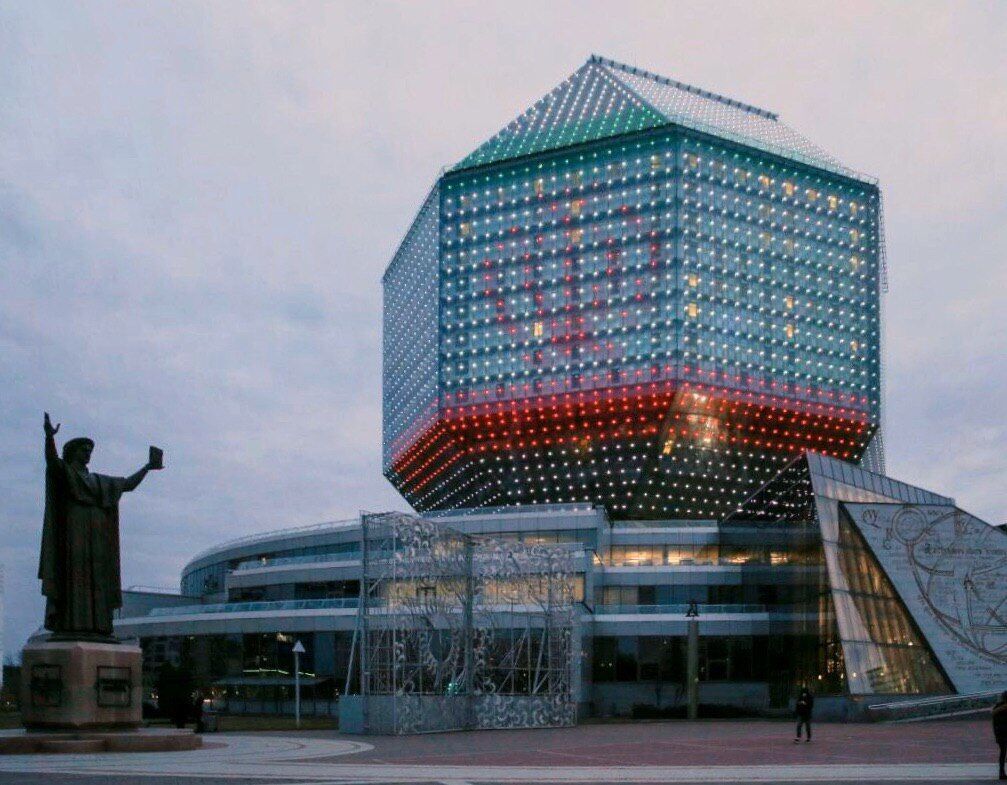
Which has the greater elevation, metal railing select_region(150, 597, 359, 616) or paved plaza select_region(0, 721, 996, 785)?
metal railing select_region(150, 597, 359, 616)

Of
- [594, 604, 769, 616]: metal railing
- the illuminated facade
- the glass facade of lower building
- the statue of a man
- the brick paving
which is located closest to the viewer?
the statue of a man

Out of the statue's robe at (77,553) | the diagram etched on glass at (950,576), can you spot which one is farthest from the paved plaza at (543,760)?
the diagram etched on glass at (950,576)

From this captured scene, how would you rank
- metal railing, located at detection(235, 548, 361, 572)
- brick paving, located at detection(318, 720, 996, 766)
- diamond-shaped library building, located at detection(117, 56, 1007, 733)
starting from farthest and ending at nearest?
metal railing, located at detection(235, 548, 361, 572), diamond-shaped library building, located at detection(117, 56, 1007, 733), brick paving, located at detection(318, 720, 996, 766)

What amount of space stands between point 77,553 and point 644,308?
3871 inches

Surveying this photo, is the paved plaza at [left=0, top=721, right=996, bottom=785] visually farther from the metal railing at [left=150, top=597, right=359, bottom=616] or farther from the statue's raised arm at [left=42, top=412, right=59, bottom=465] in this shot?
the metal railing at [left=150, top=597, right=359, bottom=616]

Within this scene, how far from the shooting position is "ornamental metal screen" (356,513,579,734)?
151 ft

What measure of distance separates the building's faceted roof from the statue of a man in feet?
339

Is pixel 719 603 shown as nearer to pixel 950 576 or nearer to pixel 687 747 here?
pixel 950 576

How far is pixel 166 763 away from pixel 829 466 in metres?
51.3

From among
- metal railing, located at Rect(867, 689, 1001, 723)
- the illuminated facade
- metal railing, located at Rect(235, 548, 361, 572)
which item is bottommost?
metal railing, located at Rect(867, 689, 1001, 723)

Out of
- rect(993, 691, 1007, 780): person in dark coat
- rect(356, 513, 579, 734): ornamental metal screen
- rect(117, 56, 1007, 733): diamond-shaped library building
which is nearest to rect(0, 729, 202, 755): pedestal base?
rect(356, 513, 579, 734): ornamental metal screen

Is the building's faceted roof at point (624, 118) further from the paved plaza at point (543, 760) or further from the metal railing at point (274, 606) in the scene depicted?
the paved plaza at point (543, 760)

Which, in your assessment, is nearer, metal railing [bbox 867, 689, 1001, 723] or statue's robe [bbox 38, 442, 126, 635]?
statue's robe [bbox 38, 442, 126, 635]

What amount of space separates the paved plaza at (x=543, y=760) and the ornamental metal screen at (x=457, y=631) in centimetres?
255
